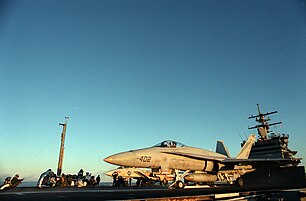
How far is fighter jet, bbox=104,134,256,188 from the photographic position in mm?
13352

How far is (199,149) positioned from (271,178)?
72.4ft

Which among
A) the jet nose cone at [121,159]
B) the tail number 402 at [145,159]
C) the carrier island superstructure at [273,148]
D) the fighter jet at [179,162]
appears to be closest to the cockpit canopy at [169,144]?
the fighter jet at [179,162]

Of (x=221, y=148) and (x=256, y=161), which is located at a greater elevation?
(x=221, y=148)

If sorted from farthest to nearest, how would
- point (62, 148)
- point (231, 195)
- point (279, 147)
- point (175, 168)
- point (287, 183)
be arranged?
point (279, 147)
point (287, 183)
point (62, 148)
point (175, 168)
point (231, 195)

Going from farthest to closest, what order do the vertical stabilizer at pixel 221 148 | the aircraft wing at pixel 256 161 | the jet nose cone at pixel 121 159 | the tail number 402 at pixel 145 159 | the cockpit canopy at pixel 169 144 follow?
the vertical stabilizer at pixel 221 148
the aircraft wing at pixel 256 161
the cockpit canopy at pixel 169 144
the tail number 402 at pixel 145 159
the jet nose cone at pixel 121 159

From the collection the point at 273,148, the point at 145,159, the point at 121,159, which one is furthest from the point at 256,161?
the point at 273,148

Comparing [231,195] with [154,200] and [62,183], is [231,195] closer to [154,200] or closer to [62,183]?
[154,200]

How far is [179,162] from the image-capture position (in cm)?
1509

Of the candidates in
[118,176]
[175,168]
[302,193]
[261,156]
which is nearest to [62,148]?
[118,176]

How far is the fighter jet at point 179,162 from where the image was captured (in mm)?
13352

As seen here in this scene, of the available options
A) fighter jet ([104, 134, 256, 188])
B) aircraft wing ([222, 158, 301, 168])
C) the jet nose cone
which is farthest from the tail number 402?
aircraft wing ([222, 158, 301, 168])

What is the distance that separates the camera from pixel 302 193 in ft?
33.4

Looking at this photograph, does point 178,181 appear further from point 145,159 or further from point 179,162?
point 145,159

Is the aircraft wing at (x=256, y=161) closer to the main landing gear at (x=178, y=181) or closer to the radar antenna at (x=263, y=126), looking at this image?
the main landing gear at (x=178, y=181)
